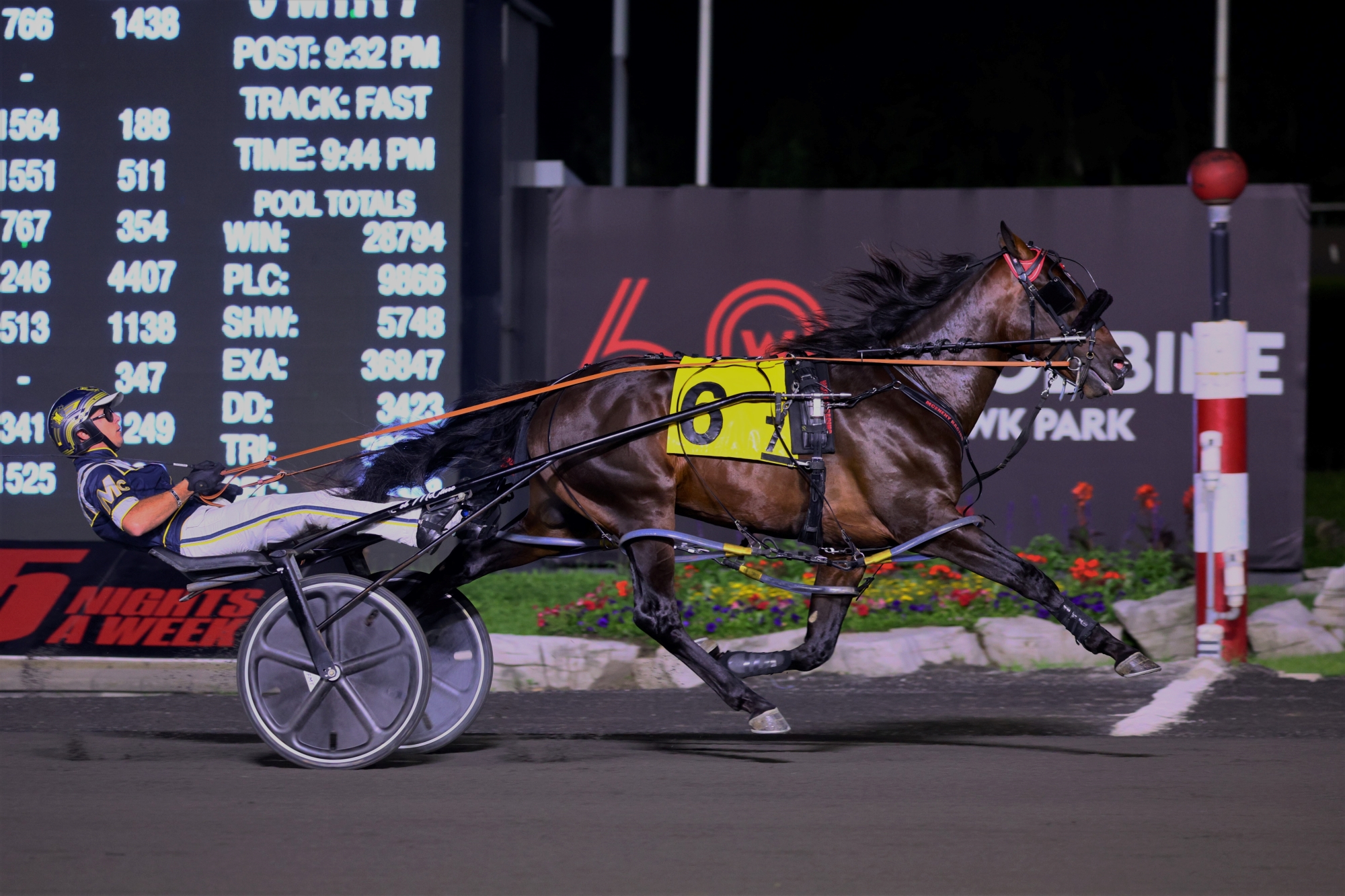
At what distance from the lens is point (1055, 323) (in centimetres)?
578

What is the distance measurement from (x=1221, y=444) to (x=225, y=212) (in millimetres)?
5745

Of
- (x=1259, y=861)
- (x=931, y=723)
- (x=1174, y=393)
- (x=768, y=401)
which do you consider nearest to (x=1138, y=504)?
(x=1174, y=393)

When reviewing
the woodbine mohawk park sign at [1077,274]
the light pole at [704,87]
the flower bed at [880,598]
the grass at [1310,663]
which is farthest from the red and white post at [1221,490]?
the light pole at [704,87]

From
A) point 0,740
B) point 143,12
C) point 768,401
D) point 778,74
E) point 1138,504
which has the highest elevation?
point 778,74

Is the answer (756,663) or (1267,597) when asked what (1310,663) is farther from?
(756,663)

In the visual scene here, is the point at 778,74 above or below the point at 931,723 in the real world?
above

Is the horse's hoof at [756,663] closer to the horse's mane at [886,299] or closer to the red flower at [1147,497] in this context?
the horse's mane at [886,299]

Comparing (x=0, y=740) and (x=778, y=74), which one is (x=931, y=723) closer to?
(x=0, y=740)

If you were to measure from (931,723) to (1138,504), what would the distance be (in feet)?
13.2

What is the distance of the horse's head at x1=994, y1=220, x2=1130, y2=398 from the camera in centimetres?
575

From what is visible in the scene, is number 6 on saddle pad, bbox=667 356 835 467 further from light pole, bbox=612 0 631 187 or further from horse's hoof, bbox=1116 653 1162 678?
light pole, bbox=612 0 631 187

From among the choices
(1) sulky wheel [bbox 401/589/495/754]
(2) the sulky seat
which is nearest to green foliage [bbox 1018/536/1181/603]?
(1) sulky wheel [bbox 401/589/495/754]

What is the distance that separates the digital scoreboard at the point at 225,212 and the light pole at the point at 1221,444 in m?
4.19

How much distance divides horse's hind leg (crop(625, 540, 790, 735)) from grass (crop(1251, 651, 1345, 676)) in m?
3.16
